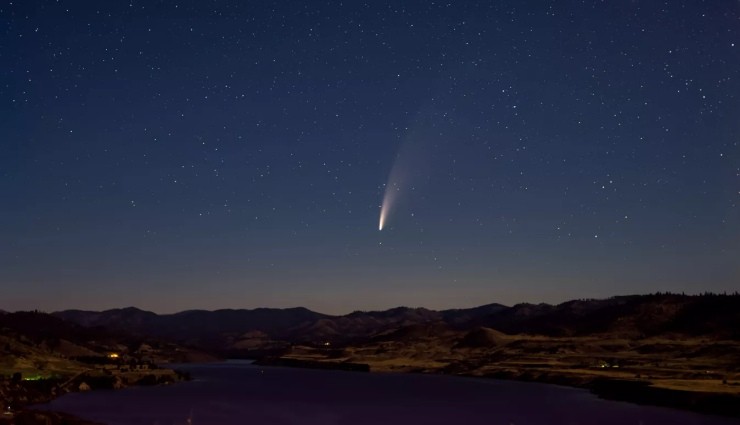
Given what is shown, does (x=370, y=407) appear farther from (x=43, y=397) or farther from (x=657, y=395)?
(x=43, y=397)

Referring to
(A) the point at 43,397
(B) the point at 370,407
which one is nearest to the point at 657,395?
(B) the point at 370,407

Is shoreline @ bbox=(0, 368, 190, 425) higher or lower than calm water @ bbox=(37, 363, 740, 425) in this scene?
higher

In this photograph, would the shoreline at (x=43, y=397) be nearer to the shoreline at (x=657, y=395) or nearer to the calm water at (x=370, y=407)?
the calm water at (x=370, y=407)

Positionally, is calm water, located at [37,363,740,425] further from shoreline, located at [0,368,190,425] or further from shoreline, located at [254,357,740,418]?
shoreline, located at [0,368,190,425]

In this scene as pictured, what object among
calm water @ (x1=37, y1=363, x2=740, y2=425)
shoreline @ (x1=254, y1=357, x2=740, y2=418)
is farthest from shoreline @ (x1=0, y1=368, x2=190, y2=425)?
shoreline @ (x1=254, y1=357, x2=740, y2=418)

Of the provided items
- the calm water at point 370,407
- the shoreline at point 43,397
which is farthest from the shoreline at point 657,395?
the shoreline at point 43,397

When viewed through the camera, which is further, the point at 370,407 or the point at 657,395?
the point at 370,407

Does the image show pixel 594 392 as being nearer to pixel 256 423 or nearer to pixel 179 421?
pixel 256 423

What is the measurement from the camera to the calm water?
11625cm

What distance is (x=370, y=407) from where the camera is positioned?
141375 millimetres

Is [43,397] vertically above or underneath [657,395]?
above

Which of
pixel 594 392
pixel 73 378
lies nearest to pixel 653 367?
pixel 594 392

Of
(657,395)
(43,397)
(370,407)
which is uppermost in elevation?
(43,397)

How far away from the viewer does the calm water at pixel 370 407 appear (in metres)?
116
